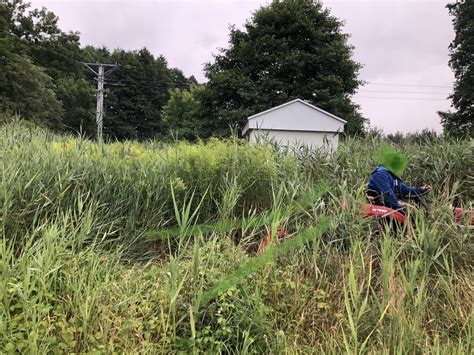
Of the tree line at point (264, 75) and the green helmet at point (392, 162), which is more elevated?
the tree line at point (264, 75)

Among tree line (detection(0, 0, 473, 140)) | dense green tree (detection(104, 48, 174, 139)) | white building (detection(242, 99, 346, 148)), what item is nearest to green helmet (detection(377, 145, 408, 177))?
white building (detection(242, 99, 346, 148))

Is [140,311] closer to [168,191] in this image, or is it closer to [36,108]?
[168,191]

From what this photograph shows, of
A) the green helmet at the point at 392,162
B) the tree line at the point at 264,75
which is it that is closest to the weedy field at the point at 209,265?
the green helmet at the point at 392,162

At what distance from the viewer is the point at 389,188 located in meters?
3.62

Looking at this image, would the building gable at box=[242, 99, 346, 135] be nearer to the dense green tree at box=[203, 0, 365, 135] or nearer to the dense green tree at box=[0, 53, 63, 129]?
the dense green tree at box=[203, 0, 365, 135]

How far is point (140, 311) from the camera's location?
2295 mm

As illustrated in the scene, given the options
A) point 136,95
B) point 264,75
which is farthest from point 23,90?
point 136,95

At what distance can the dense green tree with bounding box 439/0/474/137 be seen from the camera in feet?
71.7

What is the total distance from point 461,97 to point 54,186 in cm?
2418

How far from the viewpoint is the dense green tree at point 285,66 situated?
69.2 feet

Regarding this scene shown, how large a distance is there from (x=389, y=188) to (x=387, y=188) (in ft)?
0.07

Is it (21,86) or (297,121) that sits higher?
(21,86)

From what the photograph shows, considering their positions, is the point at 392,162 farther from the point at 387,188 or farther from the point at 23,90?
the point at 23,90

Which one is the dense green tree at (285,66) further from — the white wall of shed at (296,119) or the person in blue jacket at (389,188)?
the person in blue jacket at (389,188)
